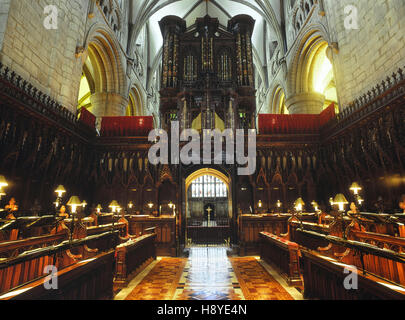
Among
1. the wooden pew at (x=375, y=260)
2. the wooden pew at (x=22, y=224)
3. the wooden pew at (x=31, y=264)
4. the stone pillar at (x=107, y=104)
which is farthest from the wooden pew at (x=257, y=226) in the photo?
the stone pillar at (x=107, y=104)

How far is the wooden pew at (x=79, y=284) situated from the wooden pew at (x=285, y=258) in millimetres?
3293

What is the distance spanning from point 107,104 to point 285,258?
12289 mm

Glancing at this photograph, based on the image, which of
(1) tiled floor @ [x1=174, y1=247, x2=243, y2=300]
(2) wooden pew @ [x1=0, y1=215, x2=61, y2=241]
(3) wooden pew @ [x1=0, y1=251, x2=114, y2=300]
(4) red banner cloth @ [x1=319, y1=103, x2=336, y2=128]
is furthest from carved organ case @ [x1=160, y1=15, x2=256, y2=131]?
(3) wooden pew @ [x1=0, y1=251, x2=114, y2=300]

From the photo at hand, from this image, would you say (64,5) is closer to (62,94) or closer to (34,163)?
(62,94)

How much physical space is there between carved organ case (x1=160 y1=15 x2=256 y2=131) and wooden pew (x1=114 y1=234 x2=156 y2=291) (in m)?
7.35

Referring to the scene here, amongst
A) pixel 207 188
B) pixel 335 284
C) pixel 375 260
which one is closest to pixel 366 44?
pixel 375 260

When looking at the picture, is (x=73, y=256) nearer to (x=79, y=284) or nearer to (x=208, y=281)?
(x=79, y=284)

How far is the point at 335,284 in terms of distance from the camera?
2.93 metres

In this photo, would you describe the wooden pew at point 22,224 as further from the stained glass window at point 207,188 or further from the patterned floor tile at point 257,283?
the stained glass window at point 207,188

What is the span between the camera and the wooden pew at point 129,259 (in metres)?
4.50

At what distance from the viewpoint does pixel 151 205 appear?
10125mm

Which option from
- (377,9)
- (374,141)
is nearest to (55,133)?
(374,141)

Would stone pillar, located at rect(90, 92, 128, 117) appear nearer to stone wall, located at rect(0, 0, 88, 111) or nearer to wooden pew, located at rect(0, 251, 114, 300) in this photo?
stone wall, located at rect(0, 0, 88, 111)
